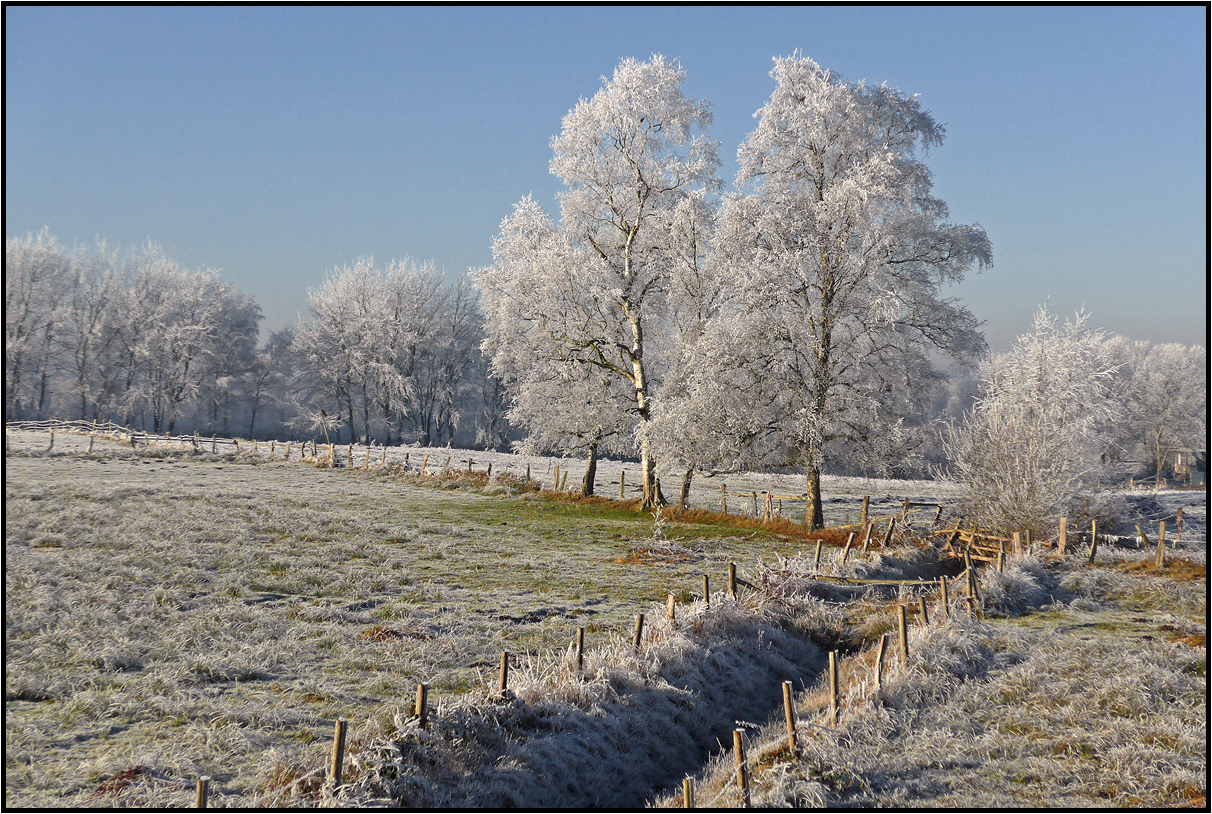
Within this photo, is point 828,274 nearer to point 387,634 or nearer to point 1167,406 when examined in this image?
point 387,634

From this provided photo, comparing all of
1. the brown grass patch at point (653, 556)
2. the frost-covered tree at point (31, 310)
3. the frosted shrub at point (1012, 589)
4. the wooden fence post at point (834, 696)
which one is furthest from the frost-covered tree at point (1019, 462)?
Result: the frost-covered tree at point (31, 310)

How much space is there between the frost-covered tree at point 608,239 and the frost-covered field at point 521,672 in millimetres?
9171

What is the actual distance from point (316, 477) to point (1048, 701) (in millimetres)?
31626

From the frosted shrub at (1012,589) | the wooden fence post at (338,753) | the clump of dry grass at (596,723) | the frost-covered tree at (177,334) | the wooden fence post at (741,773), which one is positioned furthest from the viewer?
the frost-covered tree at (177,334)

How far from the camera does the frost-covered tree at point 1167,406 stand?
6116cm

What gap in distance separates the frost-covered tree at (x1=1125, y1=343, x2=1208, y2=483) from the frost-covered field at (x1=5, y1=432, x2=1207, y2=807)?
53.1m

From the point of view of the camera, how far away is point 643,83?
2448cm

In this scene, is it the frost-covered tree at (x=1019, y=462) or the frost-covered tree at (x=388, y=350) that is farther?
the frost-covered tree at (x=388, y=350)

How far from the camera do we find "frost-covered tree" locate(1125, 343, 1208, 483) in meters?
61.2

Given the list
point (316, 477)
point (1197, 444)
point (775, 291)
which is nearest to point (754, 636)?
point (775, 291)

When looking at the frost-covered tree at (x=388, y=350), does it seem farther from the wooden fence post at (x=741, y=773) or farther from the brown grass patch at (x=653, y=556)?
the wooden fence post at (x=741, y=773)

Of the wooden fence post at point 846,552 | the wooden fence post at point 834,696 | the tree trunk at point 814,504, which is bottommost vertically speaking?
the wooden fence post at point 834,696

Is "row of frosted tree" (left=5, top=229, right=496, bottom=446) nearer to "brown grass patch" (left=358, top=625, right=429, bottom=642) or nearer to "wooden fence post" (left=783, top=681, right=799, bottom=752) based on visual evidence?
"brown grass patch" (left=358, top=625, right=429, bottom=642)

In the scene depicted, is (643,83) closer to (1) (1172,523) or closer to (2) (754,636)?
(2) (754,636)
